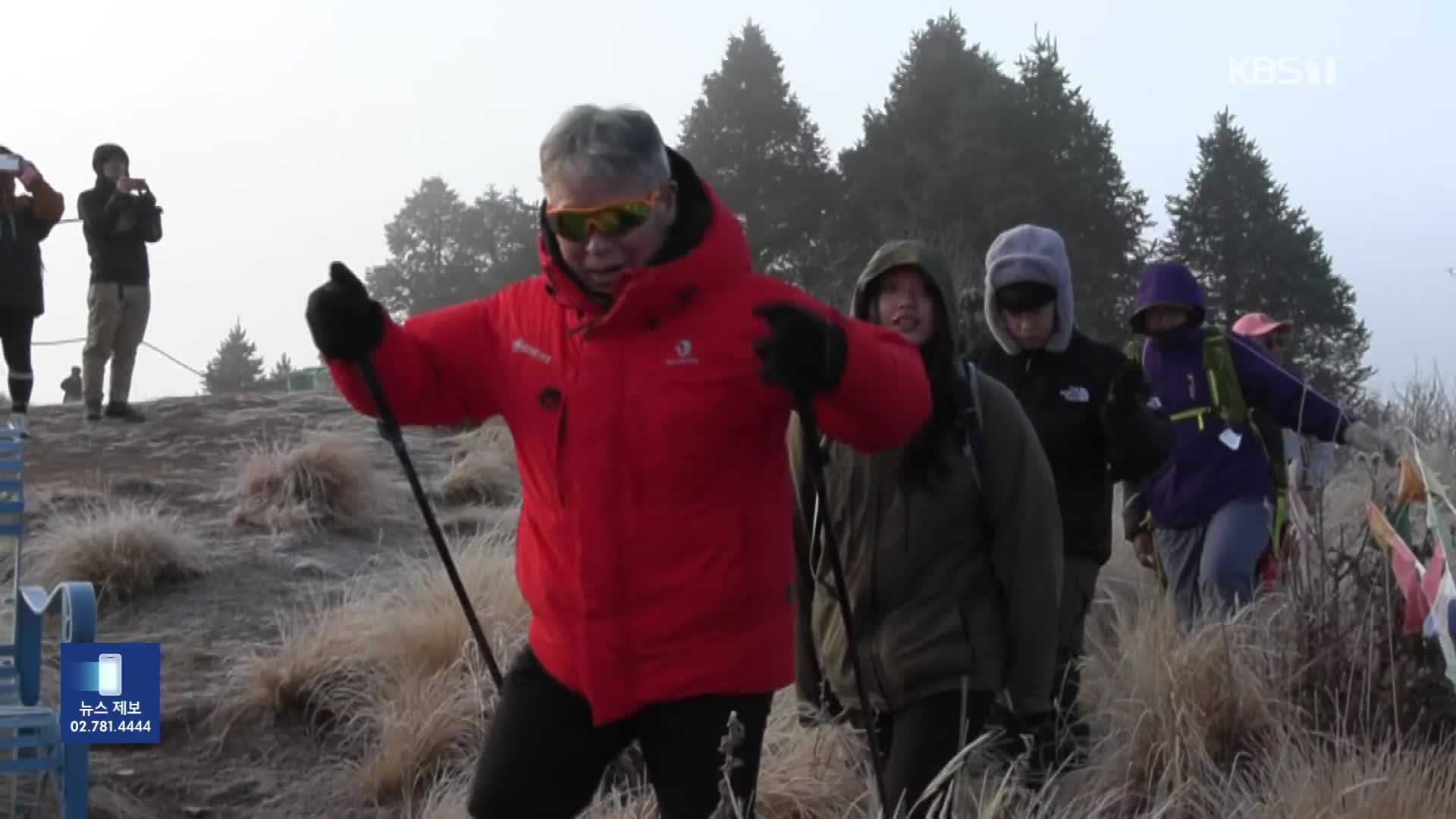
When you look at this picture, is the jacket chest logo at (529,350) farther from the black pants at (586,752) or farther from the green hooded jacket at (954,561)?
the green hooded jacket at (954,561)

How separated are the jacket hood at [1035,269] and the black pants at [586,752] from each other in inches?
79.8

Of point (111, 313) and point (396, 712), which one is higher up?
point (111, 313)

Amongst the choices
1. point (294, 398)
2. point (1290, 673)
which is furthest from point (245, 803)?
point (294, 398)

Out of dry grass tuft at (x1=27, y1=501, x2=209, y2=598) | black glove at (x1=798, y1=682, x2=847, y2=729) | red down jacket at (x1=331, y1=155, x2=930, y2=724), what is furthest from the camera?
dry grass tuft at (x1=27, y1=501, x2=209, y2=598)

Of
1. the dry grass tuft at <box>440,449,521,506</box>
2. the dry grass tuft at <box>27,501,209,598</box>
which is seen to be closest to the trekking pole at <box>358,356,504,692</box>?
the dry grass tuft at <box>27,501,209,598</box>

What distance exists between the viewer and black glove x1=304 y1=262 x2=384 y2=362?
251 centimetres

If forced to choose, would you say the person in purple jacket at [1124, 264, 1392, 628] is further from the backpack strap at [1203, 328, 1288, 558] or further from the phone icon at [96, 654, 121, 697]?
the phone icon at [96, 654, 121, 697]

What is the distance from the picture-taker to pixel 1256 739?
4227 millimetres

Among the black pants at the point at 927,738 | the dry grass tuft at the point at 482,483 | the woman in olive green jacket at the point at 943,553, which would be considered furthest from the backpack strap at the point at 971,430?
the dry grass tuft at the point at 482,483

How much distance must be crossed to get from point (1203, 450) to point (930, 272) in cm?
252

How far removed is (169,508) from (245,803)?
3.45 metres

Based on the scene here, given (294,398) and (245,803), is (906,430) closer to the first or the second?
(245,803)

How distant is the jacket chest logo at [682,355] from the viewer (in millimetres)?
2443

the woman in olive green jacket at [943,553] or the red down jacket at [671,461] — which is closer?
the red down jacket at [671,461]
